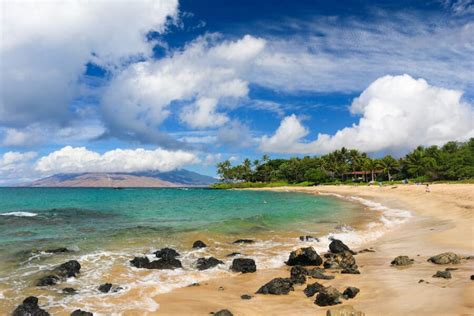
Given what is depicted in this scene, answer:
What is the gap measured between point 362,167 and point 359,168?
5581 mm

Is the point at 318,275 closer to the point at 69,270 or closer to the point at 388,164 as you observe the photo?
the point at 69,270

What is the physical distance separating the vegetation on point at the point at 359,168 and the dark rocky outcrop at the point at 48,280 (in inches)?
3789

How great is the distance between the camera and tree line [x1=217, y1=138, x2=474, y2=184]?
101375 mm

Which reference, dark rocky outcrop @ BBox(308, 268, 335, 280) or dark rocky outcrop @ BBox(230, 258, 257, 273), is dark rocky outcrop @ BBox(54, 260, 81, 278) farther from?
dark rocky outcrop @ BBox(308, 268, 335, 280)

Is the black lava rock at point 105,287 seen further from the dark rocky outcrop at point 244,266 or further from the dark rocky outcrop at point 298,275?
the dark rocky outcrop at point 298,275

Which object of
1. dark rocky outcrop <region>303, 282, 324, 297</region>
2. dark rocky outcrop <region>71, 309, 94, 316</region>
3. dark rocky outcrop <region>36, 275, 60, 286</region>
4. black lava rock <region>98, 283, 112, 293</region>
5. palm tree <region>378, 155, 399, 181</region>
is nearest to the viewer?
dark rocky outcrop <region>71, 309, 94, 316</region>

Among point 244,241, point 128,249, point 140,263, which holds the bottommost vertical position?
point 244,241

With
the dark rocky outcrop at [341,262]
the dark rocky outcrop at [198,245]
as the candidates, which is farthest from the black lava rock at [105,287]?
the dark rocky outcrop at [341,262]

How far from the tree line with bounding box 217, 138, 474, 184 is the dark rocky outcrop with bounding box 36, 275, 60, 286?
4119 inches

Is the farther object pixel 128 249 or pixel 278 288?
pixel 128 249

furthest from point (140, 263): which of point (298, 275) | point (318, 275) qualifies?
point (318, 275)

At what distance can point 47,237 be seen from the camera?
82.0ft

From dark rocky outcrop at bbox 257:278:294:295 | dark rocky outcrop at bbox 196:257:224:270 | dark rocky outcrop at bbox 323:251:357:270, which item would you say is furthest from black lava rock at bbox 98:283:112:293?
dark rocky outcrop at bbox 323:251:357:270

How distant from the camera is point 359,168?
5605 inches
